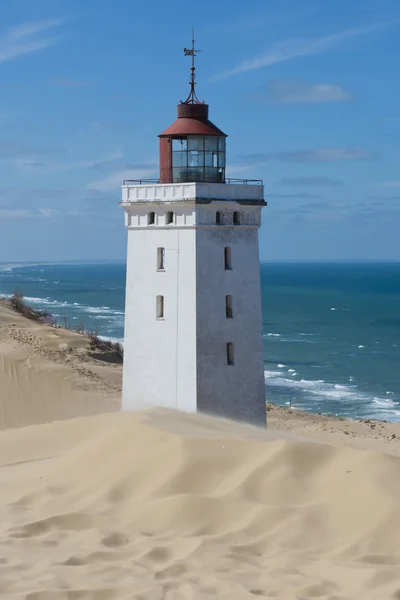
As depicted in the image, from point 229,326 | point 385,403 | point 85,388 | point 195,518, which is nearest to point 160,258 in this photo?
point 229,326

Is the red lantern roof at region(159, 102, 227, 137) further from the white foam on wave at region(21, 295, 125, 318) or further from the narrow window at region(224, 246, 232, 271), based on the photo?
the white foam on wave at region(21, 295, 125, 318)

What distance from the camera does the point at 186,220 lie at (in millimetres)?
→ 18984

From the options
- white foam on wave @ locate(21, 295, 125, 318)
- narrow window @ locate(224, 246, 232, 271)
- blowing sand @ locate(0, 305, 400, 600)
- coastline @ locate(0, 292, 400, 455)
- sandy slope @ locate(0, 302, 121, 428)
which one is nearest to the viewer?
blowing sand @ locate(0, 305, 400, 600)

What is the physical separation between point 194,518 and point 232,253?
1010 cm

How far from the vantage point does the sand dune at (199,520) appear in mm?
8102

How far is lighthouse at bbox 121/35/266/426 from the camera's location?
18938 mm

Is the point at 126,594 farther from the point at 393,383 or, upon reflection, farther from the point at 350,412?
the point at 393,383

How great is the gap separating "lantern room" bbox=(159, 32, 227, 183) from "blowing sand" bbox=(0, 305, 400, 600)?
734 cm

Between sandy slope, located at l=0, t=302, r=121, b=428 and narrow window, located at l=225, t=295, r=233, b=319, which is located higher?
narrow window, located at l=225, t=295, r=233, b=319

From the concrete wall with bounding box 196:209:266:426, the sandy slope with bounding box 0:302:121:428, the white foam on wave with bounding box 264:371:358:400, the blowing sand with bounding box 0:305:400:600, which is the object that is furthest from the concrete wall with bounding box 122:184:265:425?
the white foam on wave with bounding box 264:371:358:400

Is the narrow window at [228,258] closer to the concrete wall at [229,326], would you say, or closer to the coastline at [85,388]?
the concrete wall at [229,326]

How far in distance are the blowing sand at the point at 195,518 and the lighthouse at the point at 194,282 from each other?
214 inches

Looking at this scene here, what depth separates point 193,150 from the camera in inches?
779

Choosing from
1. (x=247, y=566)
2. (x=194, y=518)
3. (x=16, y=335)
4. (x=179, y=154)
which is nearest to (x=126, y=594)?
(x=247, y=566)
